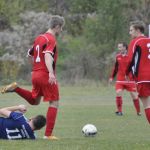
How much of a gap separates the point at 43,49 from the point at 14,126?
1.69 m

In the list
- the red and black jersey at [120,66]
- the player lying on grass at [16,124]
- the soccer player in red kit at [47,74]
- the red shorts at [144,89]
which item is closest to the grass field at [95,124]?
the player lying on grass at [16,124]

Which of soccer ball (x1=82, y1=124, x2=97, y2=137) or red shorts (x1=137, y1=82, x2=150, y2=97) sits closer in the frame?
red shorts (x1=137, y1=82, x2=150, y2=97)

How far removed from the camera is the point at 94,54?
43375mm

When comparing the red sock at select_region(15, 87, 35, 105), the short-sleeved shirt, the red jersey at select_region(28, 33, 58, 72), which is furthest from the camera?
the red sock at select_region(15, 87, 35, 105)

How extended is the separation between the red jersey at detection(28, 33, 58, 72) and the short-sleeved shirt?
1.33m

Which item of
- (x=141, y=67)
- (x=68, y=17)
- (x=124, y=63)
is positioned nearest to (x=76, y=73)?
(x=68, y=17)

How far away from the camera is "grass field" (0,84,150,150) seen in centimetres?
1002

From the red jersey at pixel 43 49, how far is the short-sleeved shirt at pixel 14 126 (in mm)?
1334

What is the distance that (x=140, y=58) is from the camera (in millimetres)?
12070

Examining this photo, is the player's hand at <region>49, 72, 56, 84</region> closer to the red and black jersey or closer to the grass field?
the grass field

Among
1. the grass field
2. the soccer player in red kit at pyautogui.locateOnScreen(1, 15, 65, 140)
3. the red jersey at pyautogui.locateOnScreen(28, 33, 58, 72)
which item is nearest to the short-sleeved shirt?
the grass field

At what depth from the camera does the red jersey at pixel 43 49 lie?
1166 centimetres

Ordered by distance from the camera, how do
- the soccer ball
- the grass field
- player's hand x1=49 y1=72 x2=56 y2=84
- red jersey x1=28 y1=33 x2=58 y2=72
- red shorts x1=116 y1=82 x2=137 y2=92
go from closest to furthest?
the grass field < player's hand x1=49 y1=72 x2=56 y2=84 < red jersey x1=28 y1=33 x2=58 y2=72 < the soccer ball < red shorts x1=116 y1=82 x2=137 y2=92

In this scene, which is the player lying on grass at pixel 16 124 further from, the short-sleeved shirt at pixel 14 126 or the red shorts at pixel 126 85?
the red shorts at pixel 126 85
